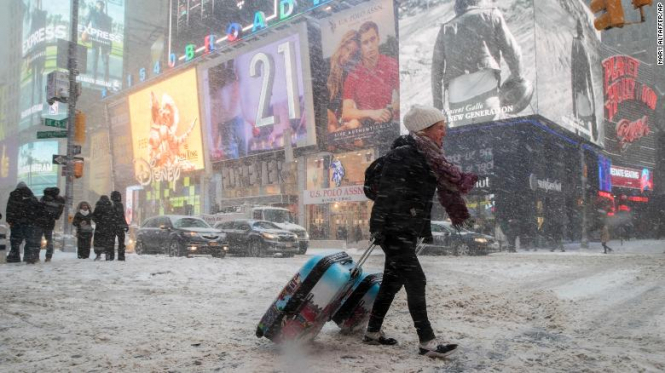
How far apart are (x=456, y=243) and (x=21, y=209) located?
1421 cm

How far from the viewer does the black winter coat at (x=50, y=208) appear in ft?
34.1

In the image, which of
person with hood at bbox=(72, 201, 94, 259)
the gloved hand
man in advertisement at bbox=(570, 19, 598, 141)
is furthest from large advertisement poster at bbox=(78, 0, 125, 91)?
the gloved hand

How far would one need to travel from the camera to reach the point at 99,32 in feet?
291

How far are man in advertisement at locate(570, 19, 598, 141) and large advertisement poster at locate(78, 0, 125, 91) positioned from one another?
81.7 metres

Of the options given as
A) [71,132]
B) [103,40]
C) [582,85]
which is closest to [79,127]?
[71,132]

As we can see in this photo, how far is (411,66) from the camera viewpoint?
1123 inches

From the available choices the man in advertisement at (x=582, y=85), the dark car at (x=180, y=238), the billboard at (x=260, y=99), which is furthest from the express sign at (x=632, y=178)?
the dark car at (x=180, y=238)

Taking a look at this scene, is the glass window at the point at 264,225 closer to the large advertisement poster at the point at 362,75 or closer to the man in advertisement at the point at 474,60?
the man in advertisement at the point at 474,60

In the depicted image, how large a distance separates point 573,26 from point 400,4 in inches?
426

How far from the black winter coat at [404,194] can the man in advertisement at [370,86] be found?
27.0 m

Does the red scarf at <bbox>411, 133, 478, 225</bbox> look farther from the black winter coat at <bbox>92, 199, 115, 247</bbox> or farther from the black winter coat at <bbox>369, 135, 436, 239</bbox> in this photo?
the black winter coat at <bbox>92, 199, 115, 247</bbox>

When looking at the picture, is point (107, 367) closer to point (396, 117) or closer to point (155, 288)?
point (155, 288)

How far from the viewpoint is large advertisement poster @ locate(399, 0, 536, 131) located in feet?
78.6

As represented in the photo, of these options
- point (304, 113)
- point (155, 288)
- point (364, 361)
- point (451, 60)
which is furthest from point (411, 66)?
point (364, 361)
